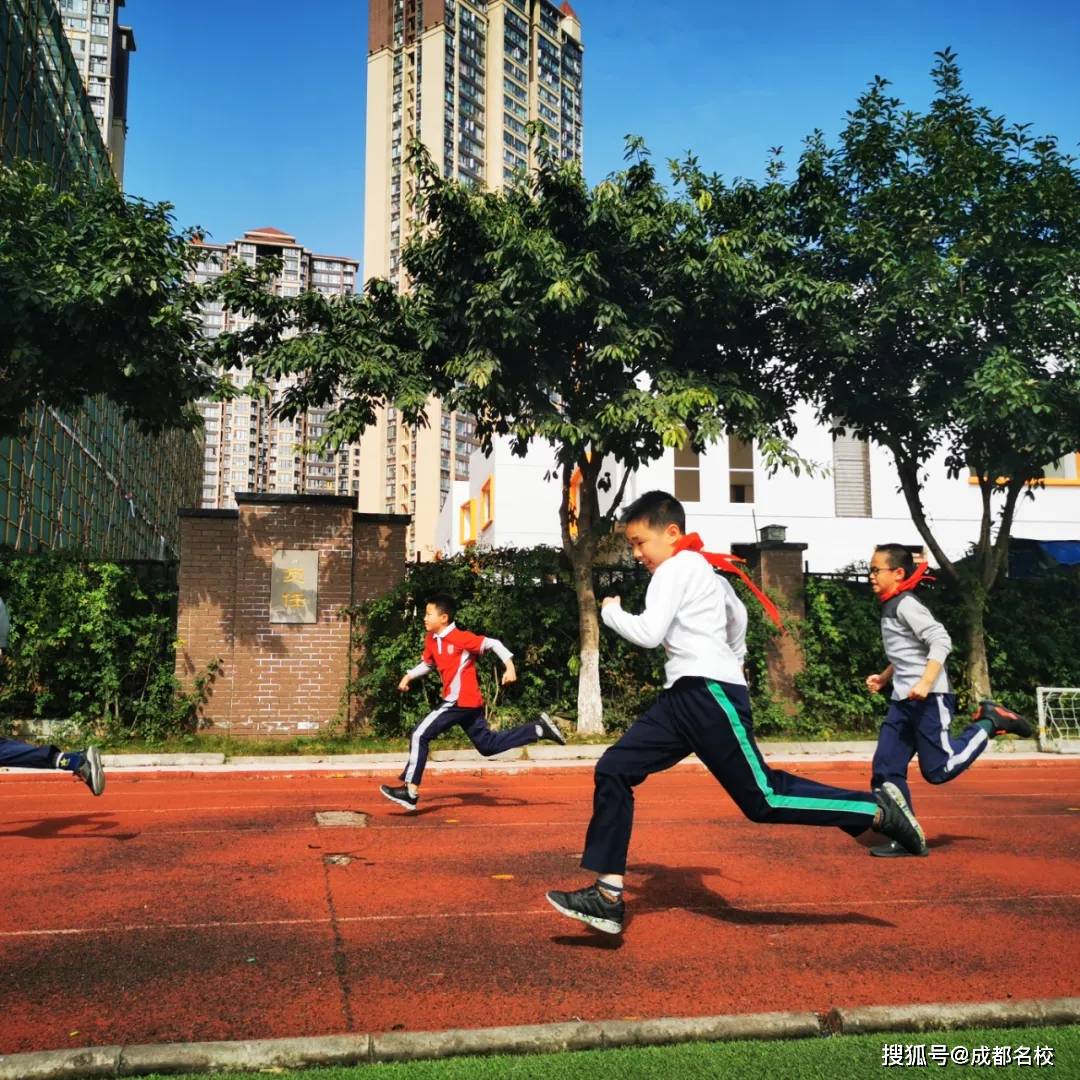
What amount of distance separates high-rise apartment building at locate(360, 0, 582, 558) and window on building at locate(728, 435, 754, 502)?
6316 cm

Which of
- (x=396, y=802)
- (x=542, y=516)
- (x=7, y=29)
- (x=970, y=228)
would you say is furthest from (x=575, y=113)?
(x=396, y=802)

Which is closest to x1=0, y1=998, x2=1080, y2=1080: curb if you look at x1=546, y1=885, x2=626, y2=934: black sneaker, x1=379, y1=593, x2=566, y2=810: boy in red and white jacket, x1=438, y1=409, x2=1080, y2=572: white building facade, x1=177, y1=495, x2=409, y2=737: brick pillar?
x1=546, y1=885, x2=626, y2=934: black sneaker

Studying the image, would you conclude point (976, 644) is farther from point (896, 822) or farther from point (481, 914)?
point (481, 914)

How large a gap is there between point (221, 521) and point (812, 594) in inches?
366

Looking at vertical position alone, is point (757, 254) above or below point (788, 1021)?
above

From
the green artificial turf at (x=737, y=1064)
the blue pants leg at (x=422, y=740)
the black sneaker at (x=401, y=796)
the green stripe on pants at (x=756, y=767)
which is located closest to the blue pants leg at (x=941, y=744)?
the green stripe on pants at (x=756, y=767)

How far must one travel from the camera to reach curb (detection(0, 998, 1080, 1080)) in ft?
9.78

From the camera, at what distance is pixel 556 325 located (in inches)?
517

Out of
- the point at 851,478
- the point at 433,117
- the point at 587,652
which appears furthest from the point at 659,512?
the point at 433,117

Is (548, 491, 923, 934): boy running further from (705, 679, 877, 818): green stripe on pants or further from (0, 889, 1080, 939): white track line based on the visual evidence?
(0, 889, 1080, 939): white track line

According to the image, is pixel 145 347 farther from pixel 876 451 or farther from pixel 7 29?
pixel 876 451

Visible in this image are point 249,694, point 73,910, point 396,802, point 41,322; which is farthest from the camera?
point 249,694

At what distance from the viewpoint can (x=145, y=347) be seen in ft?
40.4

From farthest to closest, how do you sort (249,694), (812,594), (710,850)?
(812,594), (249,694), (710,850)
